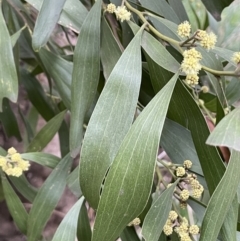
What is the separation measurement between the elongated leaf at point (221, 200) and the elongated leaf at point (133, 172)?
9 cm

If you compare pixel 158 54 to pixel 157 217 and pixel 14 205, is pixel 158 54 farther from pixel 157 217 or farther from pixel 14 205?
pixel 14 205

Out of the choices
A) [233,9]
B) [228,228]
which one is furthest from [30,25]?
[228,228]

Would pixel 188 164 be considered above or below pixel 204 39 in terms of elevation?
below

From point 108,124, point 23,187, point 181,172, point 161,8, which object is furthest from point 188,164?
point 23,187

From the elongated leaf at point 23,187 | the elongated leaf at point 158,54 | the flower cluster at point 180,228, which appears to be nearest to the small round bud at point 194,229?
the flower cluster at point 180,228

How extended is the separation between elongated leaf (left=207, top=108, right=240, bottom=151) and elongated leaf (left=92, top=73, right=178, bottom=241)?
2.7 inches

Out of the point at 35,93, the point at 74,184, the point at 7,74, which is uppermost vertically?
the point at 7,74

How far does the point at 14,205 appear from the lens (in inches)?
28.1

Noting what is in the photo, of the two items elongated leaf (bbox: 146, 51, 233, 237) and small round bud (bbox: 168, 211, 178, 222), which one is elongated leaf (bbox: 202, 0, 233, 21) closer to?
elongated leaf (bbox: 146, 51, 233, 237)

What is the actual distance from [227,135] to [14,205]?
0.49 meters

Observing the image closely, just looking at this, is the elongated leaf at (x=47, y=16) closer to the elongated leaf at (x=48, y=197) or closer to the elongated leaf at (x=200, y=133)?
the elongated leaf at (x=200, y=133)

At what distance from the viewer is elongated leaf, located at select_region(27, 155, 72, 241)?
69 cm

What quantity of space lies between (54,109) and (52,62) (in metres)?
0.29

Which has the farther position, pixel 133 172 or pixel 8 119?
pixel 8 119
